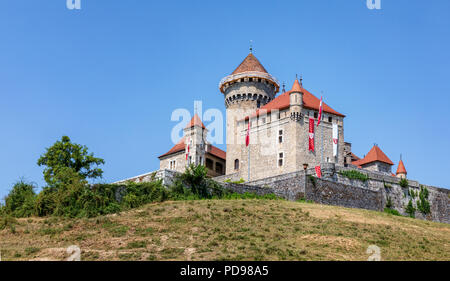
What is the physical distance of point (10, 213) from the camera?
107ft

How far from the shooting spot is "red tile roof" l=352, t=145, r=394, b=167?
5760 centimetres

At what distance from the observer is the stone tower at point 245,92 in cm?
5784

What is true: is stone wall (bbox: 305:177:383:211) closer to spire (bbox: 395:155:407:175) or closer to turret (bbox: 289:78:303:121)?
turret (bbox: 289:78:303:121)

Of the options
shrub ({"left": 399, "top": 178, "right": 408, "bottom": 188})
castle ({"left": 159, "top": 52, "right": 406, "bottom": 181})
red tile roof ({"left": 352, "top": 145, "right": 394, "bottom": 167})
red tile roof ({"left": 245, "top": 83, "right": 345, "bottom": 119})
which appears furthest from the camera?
red tile roof ({"left": 352, "top": 145, "right": 394, "bottom": 167})

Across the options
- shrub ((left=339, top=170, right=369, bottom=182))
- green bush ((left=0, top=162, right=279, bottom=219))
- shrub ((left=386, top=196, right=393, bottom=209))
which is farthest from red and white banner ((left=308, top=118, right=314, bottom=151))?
green bush ((left=0, top=162, right=279, bottom=219))

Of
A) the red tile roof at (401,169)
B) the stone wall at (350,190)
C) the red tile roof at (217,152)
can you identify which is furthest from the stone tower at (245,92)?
the stone wall at (350,190)

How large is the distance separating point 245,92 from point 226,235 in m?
34.4

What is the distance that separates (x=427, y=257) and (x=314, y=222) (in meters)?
6.57

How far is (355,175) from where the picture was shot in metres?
44.1

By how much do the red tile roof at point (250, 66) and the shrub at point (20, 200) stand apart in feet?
98.8

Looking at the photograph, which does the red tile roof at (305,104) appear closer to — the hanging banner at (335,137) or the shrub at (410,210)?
the hanging banner at (335,137)

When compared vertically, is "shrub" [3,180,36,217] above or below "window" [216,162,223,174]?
below
